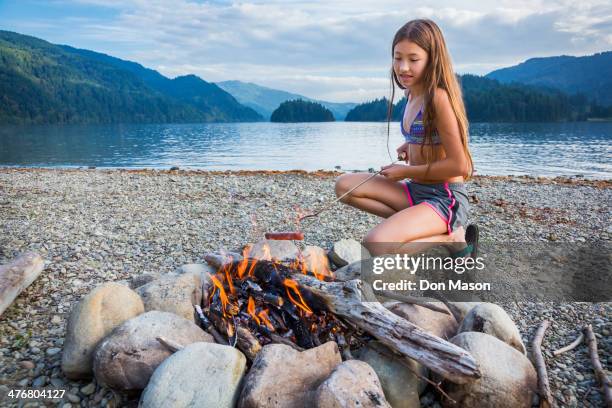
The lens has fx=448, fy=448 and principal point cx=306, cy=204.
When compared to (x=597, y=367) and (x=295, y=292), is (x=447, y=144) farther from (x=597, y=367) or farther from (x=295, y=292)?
(x=597, y=367)

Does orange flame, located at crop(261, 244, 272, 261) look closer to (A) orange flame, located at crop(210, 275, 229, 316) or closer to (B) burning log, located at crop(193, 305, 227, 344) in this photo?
(A) orange flame, located at crop(210, 275, 229, 316)

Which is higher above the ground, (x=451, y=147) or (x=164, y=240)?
(x=451, y=147)

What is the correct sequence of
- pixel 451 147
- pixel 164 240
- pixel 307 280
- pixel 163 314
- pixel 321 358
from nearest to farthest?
pixel 321 358 → pixel 163 314 → pixel 307 280 → pixel 451 147 → pixel 164 240

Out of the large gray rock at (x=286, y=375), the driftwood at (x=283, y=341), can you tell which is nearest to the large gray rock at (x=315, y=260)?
the driftwood at (x=283, y=341)

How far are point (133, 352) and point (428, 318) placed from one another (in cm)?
247

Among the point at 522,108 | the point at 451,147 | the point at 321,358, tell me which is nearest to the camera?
the point at 321,358

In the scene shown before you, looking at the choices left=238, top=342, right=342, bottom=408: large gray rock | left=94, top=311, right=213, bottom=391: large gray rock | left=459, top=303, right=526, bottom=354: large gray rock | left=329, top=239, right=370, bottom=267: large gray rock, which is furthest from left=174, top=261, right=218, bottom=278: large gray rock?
left=459, top=303, right=526, bottom=354: large gray rock

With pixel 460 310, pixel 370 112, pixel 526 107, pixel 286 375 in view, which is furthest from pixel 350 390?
pixel 370 112

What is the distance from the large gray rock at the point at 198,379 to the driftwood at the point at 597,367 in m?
2.73

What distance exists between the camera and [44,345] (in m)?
4.20

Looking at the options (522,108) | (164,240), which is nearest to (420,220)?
(164,240)

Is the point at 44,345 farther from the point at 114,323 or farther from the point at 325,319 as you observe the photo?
the point at 325,319

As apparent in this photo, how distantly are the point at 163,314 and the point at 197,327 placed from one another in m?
0.30

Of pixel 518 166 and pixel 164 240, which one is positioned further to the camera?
pixel 518 166
